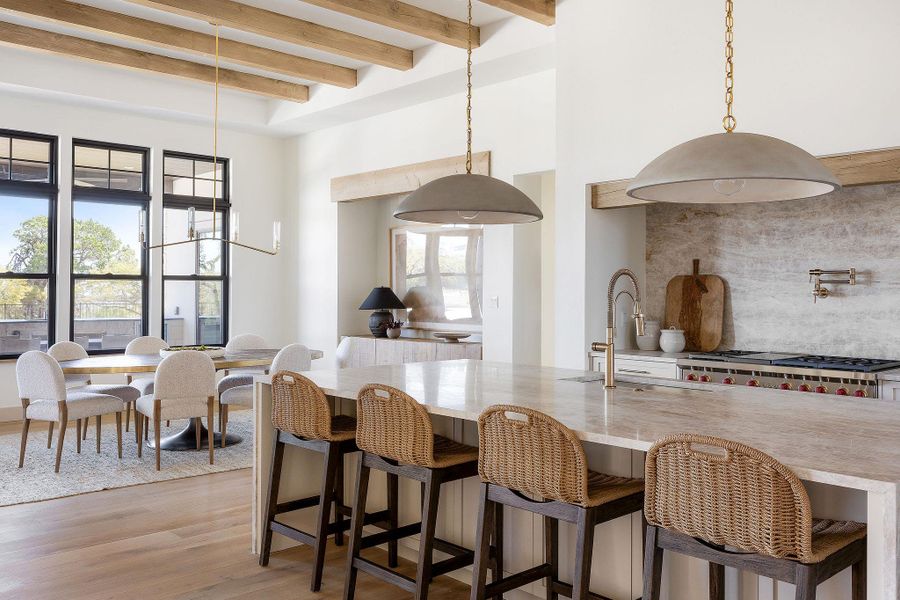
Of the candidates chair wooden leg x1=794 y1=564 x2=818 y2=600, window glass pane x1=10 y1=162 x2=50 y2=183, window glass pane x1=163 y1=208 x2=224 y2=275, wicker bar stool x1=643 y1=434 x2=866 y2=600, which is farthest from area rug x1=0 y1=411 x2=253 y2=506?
chair wooden leg x1=794 y1=564 x2=818 y2=600

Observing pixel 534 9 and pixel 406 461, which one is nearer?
pixel 406 461

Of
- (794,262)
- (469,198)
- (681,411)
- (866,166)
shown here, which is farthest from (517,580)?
(794,262)

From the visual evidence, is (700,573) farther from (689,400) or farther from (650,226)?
(650,226)

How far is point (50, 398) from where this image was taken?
17.9ft

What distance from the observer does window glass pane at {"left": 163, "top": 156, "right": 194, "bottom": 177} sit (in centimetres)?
823

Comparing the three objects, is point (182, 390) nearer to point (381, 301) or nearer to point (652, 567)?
Answer: point (381, 301)

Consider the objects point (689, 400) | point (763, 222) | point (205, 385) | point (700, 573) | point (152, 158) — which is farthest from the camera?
point (152, 158)

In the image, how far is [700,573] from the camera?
2648 millimetres

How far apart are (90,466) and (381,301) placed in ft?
10.2

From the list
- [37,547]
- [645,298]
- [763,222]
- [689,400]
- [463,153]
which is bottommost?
[37,547]

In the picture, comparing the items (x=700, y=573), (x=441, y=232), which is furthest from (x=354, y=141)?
(x=700, y=573)

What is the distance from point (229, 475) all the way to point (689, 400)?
346 centimetres

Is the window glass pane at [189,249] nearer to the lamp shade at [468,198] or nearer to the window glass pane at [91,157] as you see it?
the window glass pane at [91,157]

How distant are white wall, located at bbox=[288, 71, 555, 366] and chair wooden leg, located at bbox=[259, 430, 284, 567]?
3041mm
